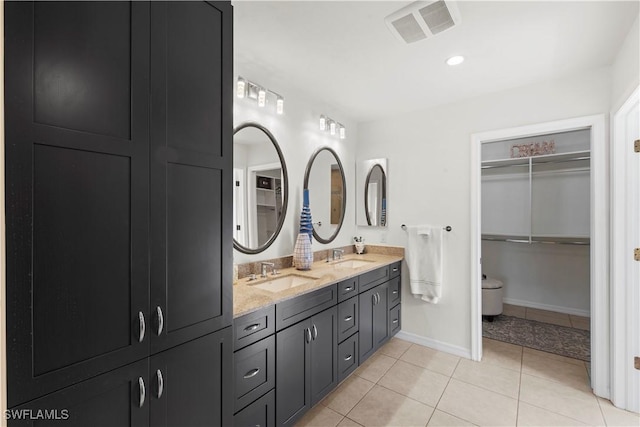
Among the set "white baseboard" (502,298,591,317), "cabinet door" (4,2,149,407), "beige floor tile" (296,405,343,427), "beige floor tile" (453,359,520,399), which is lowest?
"beige floor tile" (296,405,343,427)

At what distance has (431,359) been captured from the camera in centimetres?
287

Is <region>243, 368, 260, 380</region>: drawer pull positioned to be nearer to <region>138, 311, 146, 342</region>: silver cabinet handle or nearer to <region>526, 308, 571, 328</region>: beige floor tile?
<region>138, 311, 146, 342</region>: silver cabinet handle

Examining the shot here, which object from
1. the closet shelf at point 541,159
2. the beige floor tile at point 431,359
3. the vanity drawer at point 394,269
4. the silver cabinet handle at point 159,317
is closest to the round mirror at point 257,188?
the silver cabinet handle at point 159,317

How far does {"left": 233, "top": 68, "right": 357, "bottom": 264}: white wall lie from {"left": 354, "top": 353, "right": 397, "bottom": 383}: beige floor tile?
3.82ft

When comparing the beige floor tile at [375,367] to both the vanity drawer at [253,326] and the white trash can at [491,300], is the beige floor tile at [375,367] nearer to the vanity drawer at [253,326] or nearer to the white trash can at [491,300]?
the vanity drawer at [253,326]

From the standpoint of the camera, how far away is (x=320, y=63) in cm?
222

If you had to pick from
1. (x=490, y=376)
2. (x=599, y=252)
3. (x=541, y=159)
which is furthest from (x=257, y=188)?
(x=541, y=159)

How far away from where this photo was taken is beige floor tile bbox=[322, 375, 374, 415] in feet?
7.09

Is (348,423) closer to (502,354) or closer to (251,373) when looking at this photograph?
(251,373)

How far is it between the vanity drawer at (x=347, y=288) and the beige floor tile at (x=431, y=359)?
105cm

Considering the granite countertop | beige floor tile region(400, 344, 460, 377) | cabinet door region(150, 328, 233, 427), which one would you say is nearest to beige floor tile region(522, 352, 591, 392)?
beige floor tile region(400, 344, 460, 377)

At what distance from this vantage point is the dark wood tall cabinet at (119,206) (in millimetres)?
814

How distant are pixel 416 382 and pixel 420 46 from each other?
2538mm

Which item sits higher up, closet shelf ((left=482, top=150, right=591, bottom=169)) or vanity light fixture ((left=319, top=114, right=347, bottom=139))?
vanity light fixture ((left=319, top=114, right=347, bottom=139))
